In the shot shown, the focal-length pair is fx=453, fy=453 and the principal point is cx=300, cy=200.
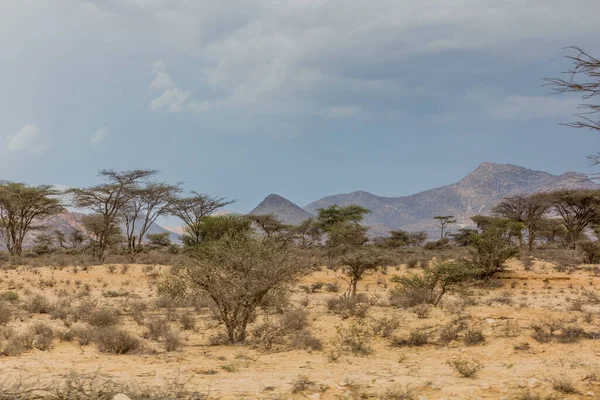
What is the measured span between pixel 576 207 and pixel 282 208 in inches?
5404

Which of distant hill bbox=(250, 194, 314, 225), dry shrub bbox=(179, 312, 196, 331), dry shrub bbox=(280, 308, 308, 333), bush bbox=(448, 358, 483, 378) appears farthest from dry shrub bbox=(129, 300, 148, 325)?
distant hill bbox=(250, 194, 314, 225)

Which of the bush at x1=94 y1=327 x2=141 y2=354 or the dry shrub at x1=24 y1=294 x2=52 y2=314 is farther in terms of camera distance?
the dry shrub at x1=24 y1=294 x2=52 y2=314

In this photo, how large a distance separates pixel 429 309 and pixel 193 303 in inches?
316

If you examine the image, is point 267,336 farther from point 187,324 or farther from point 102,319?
point 102,319

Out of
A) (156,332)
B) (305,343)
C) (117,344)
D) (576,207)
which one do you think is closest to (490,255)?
(305,343)

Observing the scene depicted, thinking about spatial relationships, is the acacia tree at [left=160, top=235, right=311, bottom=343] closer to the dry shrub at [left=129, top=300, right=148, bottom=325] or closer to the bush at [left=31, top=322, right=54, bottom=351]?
the dry shrub at [left=129, top=300, right=148, bottom=325]

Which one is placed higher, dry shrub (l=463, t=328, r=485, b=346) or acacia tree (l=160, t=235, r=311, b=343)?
acacia tree (l=160, t=235, r=311, b=343)

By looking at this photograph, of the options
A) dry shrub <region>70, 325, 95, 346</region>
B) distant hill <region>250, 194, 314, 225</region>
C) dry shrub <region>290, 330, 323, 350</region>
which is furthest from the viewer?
distant hill <region>250, 194, 314, 225</region>

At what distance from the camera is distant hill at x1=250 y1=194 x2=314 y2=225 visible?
176m

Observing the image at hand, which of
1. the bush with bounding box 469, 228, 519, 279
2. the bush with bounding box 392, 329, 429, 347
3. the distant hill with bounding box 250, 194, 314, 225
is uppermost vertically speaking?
the distant hill with bounding box 250, 194, 314, 225

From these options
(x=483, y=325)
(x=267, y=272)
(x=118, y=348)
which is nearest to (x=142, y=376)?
(x=118, y=348)

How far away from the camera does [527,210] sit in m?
50.8

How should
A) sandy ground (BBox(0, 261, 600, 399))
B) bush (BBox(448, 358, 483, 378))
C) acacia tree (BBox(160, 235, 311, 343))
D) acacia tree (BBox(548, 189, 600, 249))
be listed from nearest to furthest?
sandy ground (BBox(0, 261, 600, 399)), bush (BBox(448, 358, 483, 378)), acacia tree (BBox(160, 235, 311, 343)), acacia tree (BBox(548, 189, 600, 249))

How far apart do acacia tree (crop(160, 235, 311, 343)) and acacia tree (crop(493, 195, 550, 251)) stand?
41.1 m
